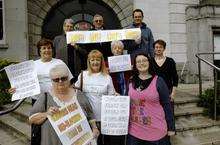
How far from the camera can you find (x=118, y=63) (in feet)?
20.1

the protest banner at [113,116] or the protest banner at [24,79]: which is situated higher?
the protest banner at [24,79]

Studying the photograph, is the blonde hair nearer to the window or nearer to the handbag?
the handbag

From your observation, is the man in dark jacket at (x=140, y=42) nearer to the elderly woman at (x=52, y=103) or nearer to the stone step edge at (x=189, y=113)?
the stone step edge at (x=189, y=113)

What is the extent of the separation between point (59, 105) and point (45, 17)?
9.69 meters

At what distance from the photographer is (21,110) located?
29.5ft

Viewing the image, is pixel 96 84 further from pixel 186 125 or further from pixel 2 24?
pixel 2 24

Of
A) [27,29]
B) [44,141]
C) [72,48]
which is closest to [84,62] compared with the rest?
[72,48]

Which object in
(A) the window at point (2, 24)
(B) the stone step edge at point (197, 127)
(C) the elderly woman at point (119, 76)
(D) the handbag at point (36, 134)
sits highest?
(A) the window at point (2, 24)

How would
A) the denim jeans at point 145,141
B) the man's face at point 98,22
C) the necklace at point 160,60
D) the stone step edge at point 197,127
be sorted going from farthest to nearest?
the stone step edge at point 197,127
the man's face at point 98,22
the necklace at point 160,60
the denim jeans at point 145,141

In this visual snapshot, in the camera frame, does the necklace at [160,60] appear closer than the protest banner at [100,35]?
Yes

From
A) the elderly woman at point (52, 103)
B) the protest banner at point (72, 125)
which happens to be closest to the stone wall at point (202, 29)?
the protest banner at point (72, 125)

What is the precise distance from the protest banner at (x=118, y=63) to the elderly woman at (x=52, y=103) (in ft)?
5.70

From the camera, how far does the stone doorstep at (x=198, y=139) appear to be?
738 centimetres

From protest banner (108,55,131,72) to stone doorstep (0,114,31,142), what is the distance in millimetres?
2205
